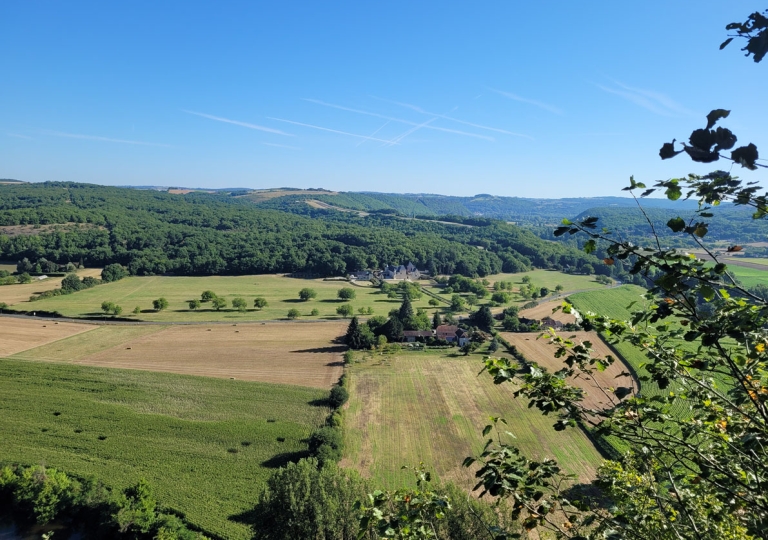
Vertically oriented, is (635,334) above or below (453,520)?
above

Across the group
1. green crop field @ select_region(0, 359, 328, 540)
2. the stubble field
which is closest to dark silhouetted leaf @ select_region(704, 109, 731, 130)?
green crop field @ select_region(0, 359, 328, 540)

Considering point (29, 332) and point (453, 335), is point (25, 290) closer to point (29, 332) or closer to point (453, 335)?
point (29, 332)

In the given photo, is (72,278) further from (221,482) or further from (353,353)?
(221,482)

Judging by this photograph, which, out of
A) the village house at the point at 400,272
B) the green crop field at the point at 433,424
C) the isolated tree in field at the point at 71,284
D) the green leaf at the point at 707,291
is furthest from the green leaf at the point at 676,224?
the village house at the point at 400,272

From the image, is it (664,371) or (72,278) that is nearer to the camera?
(664,371)

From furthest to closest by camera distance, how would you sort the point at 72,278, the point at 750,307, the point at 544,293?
the point at 544,293 < the point at 72,278 < the point at 750,307

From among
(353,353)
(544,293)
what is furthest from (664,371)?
(544,293)
